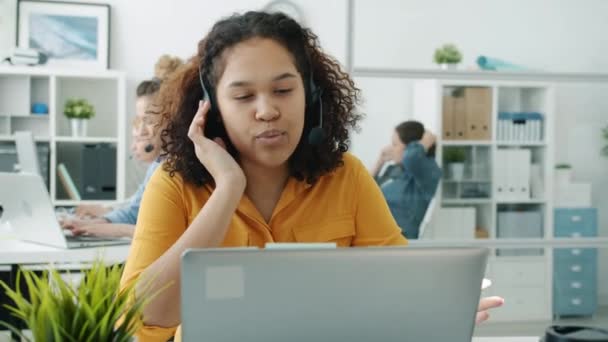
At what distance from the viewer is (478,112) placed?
12.0ft

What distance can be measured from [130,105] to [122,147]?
15.9 inches

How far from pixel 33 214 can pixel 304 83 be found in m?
1.32

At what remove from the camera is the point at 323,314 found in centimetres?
88

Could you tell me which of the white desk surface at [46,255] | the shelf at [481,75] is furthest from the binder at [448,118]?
the white desk surface at [46,255]

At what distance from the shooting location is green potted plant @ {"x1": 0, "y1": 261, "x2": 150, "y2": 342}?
85 cm

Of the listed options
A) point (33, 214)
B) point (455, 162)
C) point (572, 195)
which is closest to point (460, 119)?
point (455, 162)

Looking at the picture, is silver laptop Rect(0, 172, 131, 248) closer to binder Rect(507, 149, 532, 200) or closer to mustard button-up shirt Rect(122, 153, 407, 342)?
mustard button-up shirt Rect(122, 153, 407, 342)

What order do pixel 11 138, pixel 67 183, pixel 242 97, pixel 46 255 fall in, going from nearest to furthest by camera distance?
pixel 242 97
pixel 46 255
pixel 67 183
pixel 11 138

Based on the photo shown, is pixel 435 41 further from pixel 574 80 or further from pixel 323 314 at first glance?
pixel 323 314

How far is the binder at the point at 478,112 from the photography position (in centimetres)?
364

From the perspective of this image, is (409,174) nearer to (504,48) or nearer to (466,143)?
(466,143)

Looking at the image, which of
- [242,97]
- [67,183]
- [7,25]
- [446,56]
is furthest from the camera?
[7,25]

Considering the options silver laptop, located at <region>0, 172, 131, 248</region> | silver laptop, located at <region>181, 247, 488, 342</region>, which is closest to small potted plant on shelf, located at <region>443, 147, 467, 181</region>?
silver laptop, located at <region>0, 172, 131, 248</region>

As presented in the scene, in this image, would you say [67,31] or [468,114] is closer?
[468,114]
